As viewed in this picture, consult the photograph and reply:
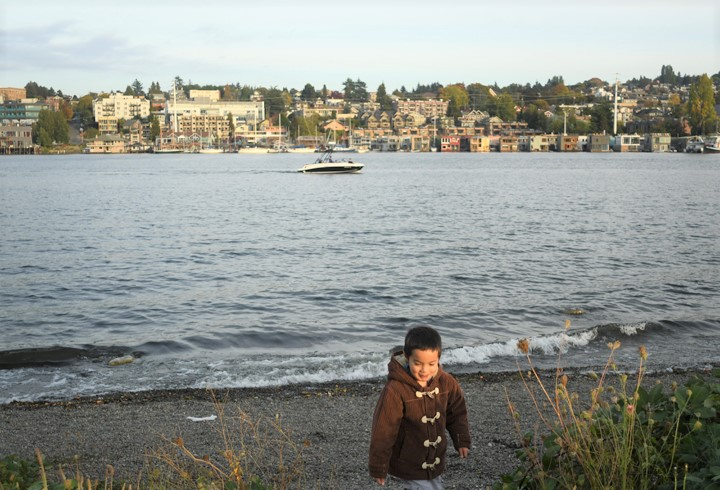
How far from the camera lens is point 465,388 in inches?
377

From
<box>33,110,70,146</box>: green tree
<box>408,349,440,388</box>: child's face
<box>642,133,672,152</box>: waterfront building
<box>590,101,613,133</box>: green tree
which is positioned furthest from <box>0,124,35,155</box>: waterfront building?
<box>408,349,440,388</box>: child's face

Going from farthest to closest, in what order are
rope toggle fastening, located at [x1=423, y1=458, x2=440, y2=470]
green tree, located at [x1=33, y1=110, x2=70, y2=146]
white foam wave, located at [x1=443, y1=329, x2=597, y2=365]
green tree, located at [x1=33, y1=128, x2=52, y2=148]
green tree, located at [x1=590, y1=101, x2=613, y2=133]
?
green tree, located at [x1=33, y1=110, x2=70, y2=146] < green tree, located at [x1=33, y1=128, x2=52, y2=148] < green tree, located at [x1=590, y1=101, x2=613, y2=133] < white foam wave, located at [x1=443, y1=329, x2=597, y2=365] < rope toggle fastening, located at [x1=423, y1=458, x2=440, y2=470]

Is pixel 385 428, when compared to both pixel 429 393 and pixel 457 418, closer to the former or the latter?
pixel 429 393

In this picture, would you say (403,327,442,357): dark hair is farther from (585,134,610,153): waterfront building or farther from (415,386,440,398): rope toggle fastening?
(585,134,610,153): waterfront building

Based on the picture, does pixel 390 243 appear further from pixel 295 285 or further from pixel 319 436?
pixel 319 436

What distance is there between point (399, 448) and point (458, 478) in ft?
6.26

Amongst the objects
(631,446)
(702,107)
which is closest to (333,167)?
(631,446)

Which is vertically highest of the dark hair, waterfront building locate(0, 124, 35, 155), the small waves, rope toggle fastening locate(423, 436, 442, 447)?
waterfront building locate(0, 124, 35, 155)

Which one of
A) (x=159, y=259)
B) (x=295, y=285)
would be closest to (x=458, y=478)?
(x=295, y=285)

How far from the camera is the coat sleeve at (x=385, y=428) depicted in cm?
424

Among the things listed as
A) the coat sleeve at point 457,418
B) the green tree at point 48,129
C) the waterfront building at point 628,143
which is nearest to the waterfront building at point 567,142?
the waterfront building at point 628,143

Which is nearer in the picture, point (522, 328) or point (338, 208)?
point (522, 328)

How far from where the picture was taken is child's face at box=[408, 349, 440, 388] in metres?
4.11

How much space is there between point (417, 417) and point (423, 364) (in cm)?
37
